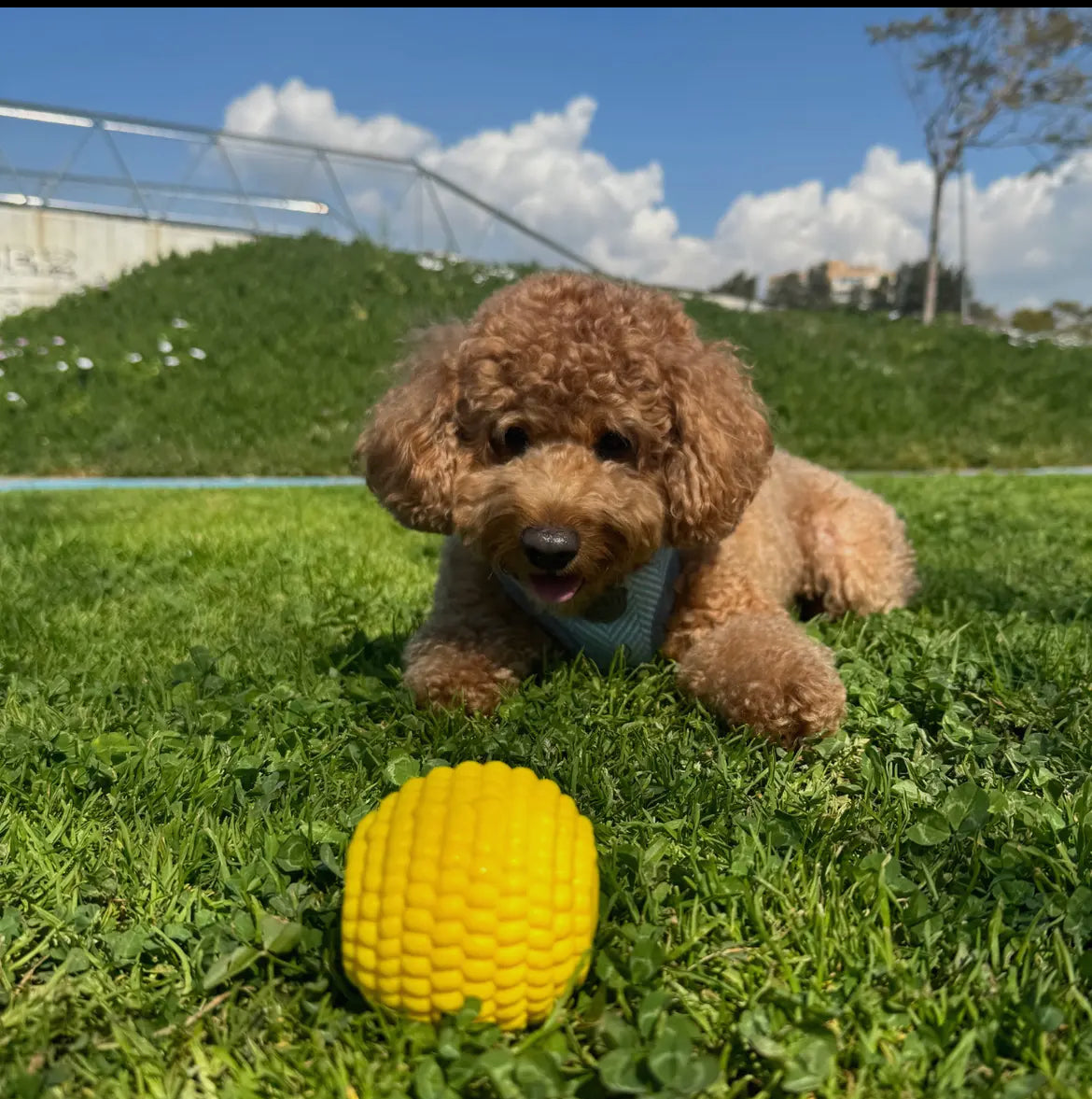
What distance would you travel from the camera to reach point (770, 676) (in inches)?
101

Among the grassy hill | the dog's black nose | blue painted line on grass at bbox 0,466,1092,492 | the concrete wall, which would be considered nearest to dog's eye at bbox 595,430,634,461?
the dog's black nose

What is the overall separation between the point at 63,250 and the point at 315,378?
7.59 meters

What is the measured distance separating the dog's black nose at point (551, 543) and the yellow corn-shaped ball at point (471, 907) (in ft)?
3.25

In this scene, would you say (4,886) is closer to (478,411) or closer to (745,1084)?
(745,1084)

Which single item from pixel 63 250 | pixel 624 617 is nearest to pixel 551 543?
pixel 624 617

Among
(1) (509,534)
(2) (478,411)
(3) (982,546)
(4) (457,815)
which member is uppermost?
(2) (478,411)

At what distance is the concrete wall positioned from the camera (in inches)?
615

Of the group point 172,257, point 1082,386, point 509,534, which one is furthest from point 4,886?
point 172,257

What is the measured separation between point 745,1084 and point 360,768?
126 centimetres

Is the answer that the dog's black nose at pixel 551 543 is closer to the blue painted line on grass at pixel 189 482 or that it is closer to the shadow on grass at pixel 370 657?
the shadow on grass at pixel 370 657

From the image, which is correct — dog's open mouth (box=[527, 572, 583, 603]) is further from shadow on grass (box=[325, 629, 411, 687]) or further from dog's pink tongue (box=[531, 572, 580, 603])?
shadow on grass (box=[325, 629, 411, 687])

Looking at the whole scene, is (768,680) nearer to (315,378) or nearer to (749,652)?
(749,652)

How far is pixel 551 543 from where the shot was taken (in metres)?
2.51

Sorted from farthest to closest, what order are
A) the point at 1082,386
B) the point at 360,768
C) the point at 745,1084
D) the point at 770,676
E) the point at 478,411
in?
1. the point at 1082,386
2. the point at 478,411
3. the point at 770,676
4. the point at 360,768
5. the point at 745,1084
